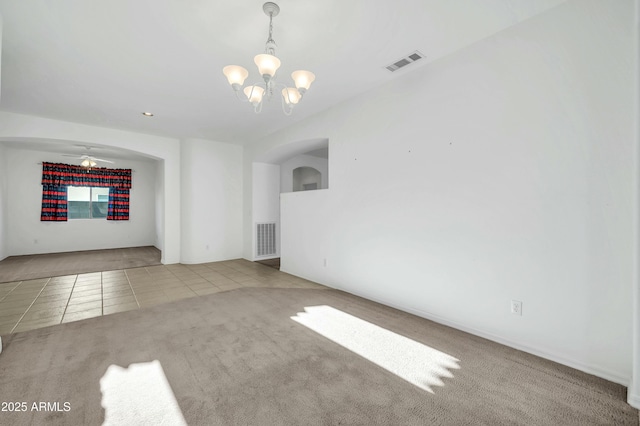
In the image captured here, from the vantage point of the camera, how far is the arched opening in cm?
859

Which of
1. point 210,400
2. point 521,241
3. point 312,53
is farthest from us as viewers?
point 312,53

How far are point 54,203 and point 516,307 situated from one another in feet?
32.3

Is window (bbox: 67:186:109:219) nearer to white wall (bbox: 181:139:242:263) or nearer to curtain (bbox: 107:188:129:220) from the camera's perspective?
curtain (bbox: 107:188:129:220)

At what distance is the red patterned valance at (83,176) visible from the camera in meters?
7.01

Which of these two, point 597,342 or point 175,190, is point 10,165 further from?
point 597,342

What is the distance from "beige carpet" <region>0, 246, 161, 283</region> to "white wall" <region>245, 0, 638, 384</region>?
17.8 feet

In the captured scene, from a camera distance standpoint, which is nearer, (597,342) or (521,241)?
(597,342)

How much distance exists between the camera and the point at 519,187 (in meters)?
2.32

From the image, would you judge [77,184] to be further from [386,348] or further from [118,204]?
[386,348]

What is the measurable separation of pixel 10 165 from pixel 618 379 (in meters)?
10.8

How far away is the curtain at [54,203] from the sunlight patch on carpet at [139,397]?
292 inches

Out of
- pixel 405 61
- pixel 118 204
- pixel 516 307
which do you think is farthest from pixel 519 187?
pixel 118 204

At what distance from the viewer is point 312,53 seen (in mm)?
2764

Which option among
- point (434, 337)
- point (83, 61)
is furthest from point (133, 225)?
point (434, 337)
